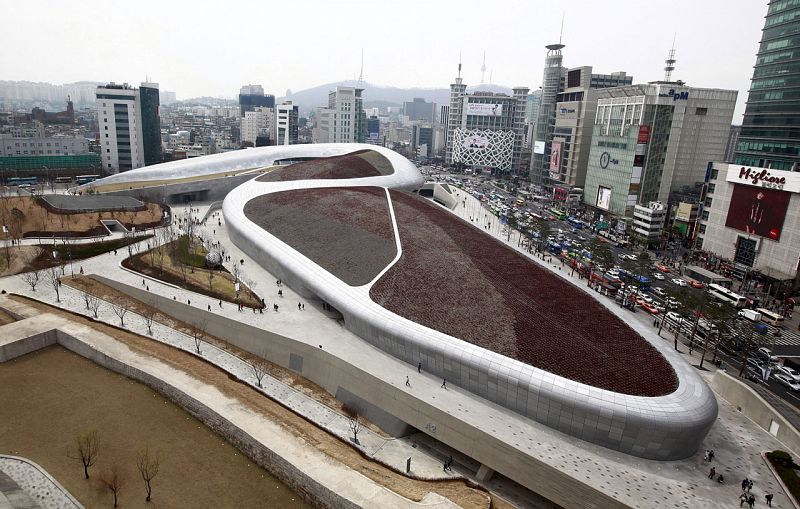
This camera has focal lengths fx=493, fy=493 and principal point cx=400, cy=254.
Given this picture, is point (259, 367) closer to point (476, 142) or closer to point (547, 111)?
point (547, 111)

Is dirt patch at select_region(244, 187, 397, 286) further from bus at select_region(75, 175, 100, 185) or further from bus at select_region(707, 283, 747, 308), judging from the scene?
bus at select_region(75, 175, 100, 185)

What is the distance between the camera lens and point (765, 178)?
50938 mm

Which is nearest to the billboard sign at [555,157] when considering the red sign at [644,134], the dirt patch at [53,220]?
the red sign at [644,134]

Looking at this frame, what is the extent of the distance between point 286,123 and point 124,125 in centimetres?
5617

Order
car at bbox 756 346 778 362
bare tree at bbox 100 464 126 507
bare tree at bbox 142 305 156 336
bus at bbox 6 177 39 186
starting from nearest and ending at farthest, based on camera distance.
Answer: bare tree at bbox 100 464 126 507 → car at bbox 756 346 778 362 → bare tree at bbox 142 305 156 336 → bus at bbox 6 177 39 186

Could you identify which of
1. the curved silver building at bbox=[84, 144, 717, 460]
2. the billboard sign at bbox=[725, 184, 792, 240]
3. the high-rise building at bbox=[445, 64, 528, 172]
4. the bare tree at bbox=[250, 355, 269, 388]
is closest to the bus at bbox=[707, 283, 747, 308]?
the billboard sign at bbox=[725, 184, 792, 240]

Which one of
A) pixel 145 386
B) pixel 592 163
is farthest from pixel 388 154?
pixel 145 386

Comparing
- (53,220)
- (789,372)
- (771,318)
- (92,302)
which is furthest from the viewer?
(53,220)

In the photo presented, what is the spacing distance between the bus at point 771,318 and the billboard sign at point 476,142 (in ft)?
327

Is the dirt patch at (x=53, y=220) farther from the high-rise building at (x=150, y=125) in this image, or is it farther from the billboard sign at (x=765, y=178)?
the billboard sign at (x=765, y=178)

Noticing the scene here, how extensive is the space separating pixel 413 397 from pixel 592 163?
69711 mm

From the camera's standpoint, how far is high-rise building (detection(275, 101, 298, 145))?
144375 mm

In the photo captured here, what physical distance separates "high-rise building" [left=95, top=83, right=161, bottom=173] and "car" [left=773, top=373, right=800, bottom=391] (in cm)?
10312

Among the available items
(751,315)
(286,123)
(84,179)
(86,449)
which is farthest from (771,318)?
(286,123)
